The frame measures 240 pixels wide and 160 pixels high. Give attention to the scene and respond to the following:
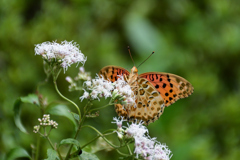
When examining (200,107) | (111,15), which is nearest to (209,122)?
(200,107)

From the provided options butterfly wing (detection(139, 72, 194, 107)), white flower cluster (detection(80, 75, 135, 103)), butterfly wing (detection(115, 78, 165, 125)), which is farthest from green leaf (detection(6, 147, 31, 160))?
butterfly wing (detection(139, 72, 194, 107))

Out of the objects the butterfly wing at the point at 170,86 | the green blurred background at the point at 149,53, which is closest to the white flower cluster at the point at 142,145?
the butterfly wing at the point at 170,86

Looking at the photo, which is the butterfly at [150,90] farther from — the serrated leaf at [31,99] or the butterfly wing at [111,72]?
the serrated leaf at [31,99]

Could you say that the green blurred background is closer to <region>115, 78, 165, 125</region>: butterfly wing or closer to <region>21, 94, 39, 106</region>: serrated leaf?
<region>21, 94, 39, 106</region>: serrated leaf

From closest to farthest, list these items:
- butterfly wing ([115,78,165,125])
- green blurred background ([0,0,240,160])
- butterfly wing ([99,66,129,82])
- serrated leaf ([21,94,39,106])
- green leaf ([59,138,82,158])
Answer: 1. green leaf ([59,138,82,158])
2. serrated leaf ([21,94,39,106])
3. butterfly wing ([99,66,129,82])
4. butterfly wing ([115,78,165,125])
5. green blurred background ([0,0,240,160])

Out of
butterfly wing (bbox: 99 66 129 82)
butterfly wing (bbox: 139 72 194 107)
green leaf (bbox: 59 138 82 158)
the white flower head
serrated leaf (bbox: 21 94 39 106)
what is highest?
butterfly wing (bbox: 139 72 194 107)

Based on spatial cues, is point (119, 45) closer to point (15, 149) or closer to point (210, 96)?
point (210, 96)

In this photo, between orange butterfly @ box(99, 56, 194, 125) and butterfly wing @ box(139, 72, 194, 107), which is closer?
orange butterfly @ box(99, 56, 194, 125)
